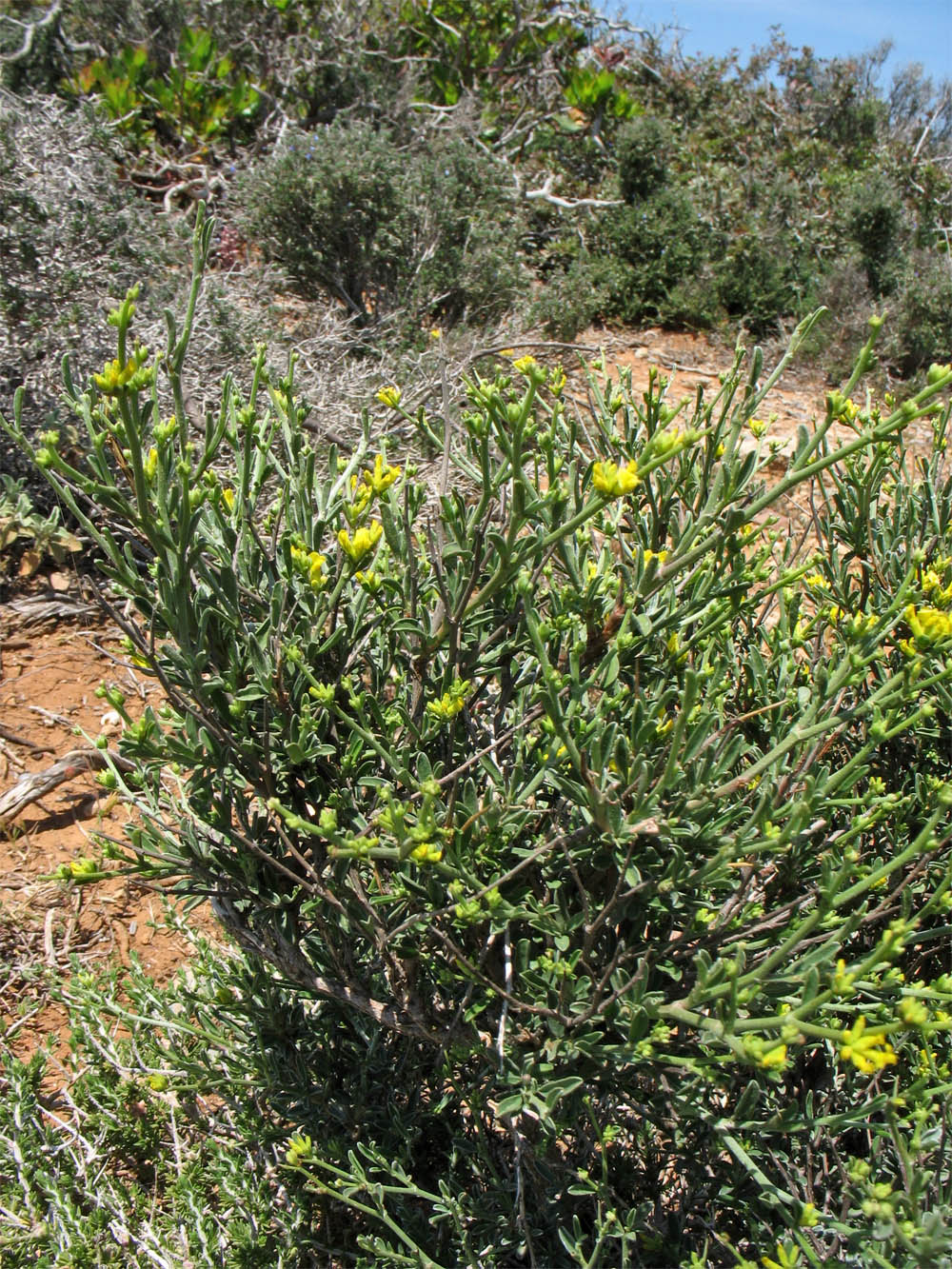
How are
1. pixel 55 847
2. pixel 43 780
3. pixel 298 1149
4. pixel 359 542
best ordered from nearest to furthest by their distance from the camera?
pixel 359 542 < pixel 298 1149 < pixel 55 847 < pixel 43 780

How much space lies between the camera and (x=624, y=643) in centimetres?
136

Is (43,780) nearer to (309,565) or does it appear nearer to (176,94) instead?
(309,565)

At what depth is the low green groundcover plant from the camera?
4.01 feet

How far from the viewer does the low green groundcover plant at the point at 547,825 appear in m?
1.22

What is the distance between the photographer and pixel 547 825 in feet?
5.24

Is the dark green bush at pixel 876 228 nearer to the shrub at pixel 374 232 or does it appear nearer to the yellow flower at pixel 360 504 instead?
the shrub at pixel 374 232

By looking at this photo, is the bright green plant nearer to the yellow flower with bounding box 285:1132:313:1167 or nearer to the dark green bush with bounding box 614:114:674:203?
the dark green bush with bounding box 614:114:674:203

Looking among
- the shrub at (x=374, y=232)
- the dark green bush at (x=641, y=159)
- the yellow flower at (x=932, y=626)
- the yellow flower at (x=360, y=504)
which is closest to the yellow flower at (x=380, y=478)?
the yellow flower at (x=360, y=504)

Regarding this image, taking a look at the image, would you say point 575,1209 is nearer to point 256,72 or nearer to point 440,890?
point 440,890

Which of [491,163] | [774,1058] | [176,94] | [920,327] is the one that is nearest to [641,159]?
[491,163]

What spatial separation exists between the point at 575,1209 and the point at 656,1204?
0.14 metres

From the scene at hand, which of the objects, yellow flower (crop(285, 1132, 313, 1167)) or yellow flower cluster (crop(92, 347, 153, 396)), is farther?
yellow flower (crop(285, 1132, 313, 1167))

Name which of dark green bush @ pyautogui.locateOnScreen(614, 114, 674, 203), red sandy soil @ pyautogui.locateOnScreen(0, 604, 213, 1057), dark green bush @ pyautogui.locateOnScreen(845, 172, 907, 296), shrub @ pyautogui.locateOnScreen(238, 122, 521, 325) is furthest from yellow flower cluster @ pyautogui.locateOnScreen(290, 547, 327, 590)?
dark green bush @ pyautogui.locateOnScreen(845, 172, 907, 296)

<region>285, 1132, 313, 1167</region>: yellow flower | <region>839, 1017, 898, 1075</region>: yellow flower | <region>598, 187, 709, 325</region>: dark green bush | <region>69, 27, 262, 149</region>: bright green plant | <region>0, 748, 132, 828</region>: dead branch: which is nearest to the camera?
<region>839, 1017, 898, 1075</region>: yellow flower
